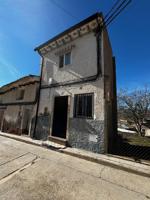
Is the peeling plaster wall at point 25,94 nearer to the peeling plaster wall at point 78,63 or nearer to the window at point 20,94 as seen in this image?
the window at point 20,94

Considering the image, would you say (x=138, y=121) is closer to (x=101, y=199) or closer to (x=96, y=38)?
(x=96, y=38)

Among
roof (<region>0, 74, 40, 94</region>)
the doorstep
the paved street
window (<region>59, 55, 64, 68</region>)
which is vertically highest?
window (<region>59, 55, 64, 68</region>)

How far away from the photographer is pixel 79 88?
6109 millimetres

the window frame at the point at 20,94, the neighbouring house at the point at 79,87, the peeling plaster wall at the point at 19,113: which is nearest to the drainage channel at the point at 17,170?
the neighbouring house at the point at 79,87

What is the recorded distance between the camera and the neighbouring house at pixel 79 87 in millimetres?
5258

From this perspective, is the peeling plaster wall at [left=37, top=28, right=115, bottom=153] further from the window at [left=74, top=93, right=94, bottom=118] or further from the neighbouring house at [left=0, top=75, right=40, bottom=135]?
the neighbouring house at [left=0, top=75, right=40, bottom=135]

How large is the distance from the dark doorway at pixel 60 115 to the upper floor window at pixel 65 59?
2.29 meters

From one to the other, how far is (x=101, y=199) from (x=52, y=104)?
541 cm

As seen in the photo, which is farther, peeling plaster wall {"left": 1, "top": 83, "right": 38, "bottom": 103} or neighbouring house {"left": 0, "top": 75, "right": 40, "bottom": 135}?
peeling plaster wall {"left": 1, "top": 83, "right": 38, "bottom": 103}

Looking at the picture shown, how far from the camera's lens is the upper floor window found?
7113 millimetres

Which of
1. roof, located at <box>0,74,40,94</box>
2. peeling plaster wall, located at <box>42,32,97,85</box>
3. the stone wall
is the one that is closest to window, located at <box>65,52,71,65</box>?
peeling plaster wall, located at <box>42,32,97,85</box>

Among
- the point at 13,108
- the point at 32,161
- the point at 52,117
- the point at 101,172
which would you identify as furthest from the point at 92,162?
the point at 13,108

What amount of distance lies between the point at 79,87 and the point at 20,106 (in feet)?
19.5

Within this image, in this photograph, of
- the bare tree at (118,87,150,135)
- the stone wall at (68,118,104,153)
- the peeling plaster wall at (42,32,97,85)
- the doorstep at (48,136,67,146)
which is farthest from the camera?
the bare tree at (118,87,150,135)
